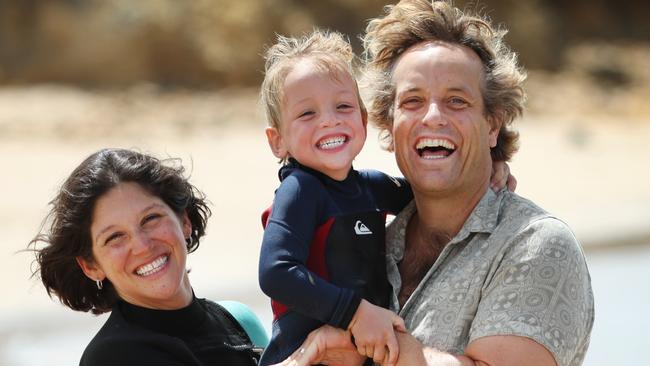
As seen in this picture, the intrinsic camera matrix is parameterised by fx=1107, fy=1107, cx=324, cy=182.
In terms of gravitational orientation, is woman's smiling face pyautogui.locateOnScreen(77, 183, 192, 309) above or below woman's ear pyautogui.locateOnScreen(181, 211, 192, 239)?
below

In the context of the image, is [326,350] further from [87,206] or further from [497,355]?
[87,206]

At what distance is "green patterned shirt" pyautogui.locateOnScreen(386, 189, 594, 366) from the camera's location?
3201 millimetres

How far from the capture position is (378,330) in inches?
129

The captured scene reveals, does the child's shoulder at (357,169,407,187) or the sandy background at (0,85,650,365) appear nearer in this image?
the child's shoulder at (357,169,407,187)

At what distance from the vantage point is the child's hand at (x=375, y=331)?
129 inches

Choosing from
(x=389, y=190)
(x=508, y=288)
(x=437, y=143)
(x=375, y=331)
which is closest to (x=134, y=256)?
(x=375, y=331)

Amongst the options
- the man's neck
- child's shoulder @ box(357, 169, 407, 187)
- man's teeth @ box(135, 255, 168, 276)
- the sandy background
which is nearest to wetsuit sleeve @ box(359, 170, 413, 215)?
child's shoulder @ box(357, 169, 407, 187)

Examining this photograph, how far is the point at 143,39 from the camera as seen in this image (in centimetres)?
2173

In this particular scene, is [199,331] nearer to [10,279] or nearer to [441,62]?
[441,62]

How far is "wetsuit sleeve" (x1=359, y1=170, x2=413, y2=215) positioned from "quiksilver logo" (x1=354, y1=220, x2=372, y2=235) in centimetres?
18

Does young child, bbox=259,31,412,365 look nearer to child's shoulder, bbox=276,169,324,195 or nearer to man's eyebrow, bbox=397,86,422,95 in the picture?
child's shoulder, bbox=276,169,324,195

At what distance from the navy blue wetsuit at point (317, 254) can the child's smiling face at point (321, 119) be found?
2.3 inches

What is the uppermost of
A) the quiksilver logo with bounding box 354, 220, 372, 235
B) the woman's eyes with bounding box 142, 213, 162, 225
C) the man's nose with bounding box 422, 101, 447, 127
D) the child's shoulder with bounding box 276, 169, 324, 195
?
the man's nose with bounding box 422, 101, 447, 127

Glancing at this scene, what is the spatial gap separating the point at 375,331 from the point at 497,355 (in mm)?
363
